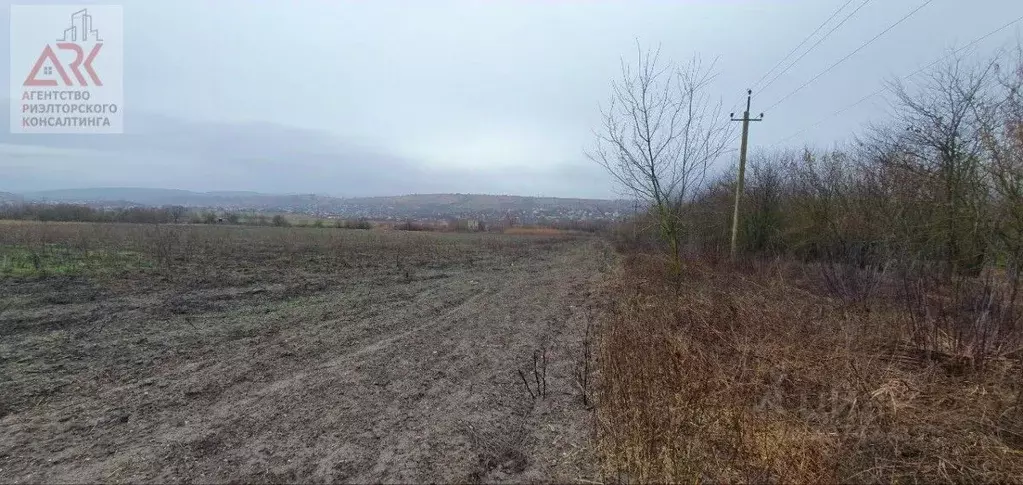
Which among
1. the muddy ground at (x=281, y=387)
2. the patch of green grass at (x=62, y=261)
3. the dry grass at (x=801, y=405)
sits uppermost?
the dry grass at (x=801, y=405)

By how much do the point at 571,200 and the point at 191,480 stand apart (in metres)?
102

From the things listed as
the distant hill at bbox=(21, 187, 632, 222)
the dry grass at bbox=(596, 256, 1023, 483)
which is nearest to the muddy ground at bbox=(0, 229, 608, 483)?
the dry grass at bbox=(596, 256, 1023, 483)

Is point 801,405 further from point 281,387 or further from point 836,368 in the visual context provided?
point 281,387

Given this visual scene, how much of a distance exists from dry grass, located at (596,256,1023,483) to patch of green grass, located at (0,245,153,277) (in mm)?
13742

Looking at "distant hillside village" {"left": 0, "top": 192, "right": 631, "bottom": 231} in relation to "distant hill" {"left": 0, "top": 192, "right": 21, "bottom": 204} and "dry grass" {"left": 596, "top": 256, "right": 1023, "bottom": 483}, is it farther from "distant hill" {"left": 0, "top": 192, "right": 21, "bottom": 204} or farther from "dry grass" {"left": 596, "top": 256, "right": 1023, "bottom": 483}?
"dry grass" {"left": 596, "top": 256, "right": 1023, "bottom": 483}

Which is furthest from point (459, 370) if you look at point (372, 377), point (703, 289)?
point (703, 289)

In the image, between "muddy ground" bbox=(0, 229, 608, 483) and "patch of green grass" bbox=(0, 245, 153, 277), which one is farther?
"patch of green grass" bbox=(0, 245, 153, 277)

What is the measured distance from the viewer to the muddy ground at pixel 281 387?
307 centimetres

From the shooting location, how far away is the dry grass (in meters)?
2.89

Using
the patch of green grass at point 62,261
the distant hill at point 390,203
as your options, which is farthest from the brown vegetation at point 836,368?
the distant hill at point 390,203

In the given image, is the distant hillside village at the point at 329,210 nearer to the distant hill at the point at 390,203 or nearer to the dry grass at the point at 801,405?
the distant hill at the point at 390,203

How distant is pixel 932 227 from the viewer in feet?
35.9

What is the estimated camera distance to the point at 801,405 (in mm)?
3863

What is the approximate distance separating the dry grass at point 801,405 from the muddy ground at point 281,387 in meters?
0.52
